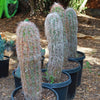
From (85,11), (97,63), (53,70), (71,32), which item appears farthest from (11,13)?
(53,70)

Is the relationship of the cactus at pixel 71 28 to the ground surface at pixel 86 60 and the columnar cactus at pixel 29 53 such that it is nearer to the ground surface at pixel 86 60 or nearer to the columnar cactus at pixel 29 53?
the ground surface at pixel 86 60

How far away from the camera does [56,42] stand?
2297mm

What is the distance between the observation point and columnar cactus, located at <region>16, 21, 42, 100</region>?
5.90 ft

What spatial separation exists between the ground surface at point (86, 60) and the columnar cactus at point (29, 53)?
114cm

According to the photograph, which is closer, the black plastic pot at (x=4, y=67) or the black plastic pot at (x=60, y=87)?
the black plastic pot at (x=60, y=87)

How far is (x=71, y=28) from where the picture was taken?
3.09m

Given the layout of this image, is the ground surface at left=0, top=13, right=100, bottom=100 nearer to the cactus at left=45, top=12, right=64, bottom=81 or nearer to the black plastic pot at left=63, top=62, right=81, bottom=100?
the black plastic pot at left=63, top=62, right=81, bottom=100

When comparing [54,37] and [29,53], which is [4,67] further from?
[29,53]

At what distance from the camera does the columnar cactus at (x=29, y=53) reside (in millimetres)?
1799

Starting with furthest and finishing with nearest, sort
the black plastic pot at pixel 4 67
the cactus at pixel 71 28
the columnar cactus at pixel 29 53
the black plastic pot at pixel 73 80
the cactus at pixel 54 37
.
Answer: the black plastic pot at pixel 4 67 → the cactus at pixel 71 28 → the black plastic pot at pixel 73 80 → the cactus at pixel 54 37 → the columnar cactus at pixel 29 53

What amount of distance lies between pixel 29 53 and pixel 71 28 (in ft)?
4.76

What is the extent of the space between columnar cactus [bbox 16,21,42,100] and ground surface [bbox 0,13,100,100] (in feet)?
3.73

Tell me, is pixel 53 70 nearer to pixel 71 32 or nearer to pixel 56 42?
pixel 56 42

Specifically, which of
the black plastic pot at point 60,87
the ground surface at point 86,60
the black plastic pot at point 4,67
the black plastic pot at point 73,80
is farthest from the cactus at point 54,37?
the black plastic pot at point 4,67
